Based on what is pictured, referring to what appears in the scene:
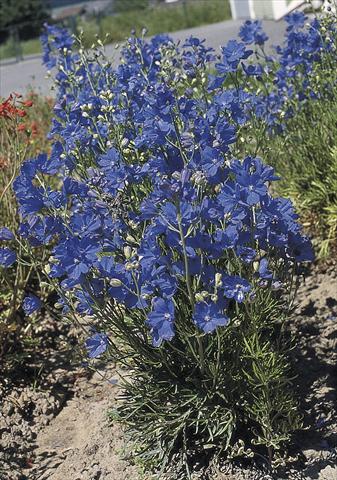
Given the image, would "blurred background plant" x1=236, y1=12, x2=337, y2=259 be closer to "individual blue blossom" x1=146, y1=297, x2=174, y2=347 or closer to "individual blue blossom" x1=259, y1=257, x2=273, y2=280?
"individual blue blossom" x1=259, y1=257, x2=273, y2=280

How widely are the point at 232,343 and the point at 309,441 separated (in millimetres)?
565

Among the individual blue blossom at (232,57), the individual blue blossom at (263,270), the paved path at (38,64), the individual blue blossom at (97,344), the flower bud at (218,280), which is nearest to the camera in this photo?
the flower bud at (218,280)

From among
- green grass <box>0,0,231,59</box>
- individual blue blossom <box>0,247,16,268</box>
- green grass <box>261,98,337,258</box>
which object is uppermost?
green grass <box>0,0,231,59</box>

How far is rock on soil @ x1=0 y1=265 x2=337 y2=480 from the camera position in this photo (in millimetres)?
2787

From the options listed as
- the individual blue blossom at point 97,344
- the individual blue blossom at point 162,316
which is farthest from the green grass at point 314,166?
the individual blue blossom at point 162,316

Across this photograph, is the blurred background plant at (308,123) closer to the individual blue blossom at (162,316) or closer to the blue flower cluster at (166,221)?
the blue flower cluster at (166,221)

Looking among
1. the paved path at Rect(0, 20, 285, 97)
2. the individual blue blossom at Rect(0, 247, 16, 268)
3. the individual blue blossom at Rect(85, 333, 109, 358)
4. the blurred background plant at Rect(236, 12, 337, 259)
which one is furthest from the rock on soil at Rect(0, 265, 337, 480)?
the paved path at Rect(0, 20, 285, 97)

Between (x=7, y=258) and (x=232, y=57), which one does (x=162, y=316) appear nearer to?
(x=7, y=258)

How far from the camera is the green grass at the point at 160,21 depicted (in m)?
25.3

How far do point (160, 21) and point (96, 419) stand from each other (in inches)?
991

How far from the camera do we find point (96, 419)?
3207 millimetres

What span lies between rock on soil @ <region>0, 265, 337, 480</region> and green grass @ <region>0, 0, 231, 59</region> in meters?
21.8

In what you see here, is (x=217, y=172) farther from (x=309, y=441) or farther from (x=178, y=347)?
(x=309, y=441)

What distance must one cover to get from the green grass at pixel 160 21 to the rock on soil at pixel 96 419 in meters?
21.8
